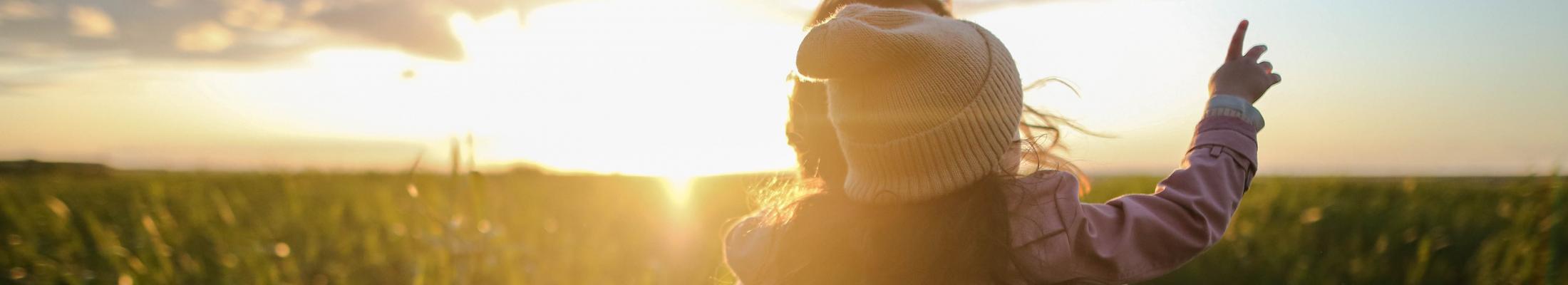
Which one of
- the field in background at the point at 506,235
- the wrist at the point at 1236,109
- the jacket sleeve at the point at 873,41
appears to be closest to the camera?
the jacket sleeve at the point at 873,41

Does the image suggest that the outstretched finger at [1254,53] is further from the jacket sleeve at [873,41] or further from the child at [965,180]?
the jacket sleeve at [873,41]

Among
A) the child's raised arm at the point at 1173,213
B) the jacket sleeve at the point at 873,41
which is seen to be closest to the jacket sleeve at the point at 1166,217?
the child's raised arm at the point at 1173,213

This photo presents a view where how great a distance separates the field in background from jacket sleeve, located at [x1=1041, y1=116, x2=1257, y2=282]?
2.01 ft

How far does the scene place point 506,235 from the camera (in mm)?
2580

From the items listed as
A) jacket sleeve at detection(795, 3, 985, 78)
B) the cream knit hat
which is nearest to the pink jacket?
the cream knit hat

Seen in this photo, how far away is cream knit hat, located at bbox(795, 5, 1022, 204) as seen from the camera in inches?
54.5

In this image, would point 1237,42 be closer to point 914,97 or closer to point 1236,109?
point 1236,109

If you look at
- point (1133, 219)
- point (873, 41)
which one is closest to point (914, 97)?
point (873, 41)

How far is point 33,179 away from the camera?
570 cm

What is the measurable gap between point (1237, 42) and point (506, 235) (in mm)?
2072

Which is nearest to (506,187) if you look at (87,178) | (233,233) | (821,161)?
(233,233)

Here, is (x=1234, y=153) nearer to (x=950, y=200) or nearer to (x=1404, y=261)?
(x=950, y=200)

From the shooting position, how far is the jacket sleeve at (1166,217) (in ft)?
4.73

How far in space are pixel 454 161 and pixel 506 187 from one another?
4.98 meters
